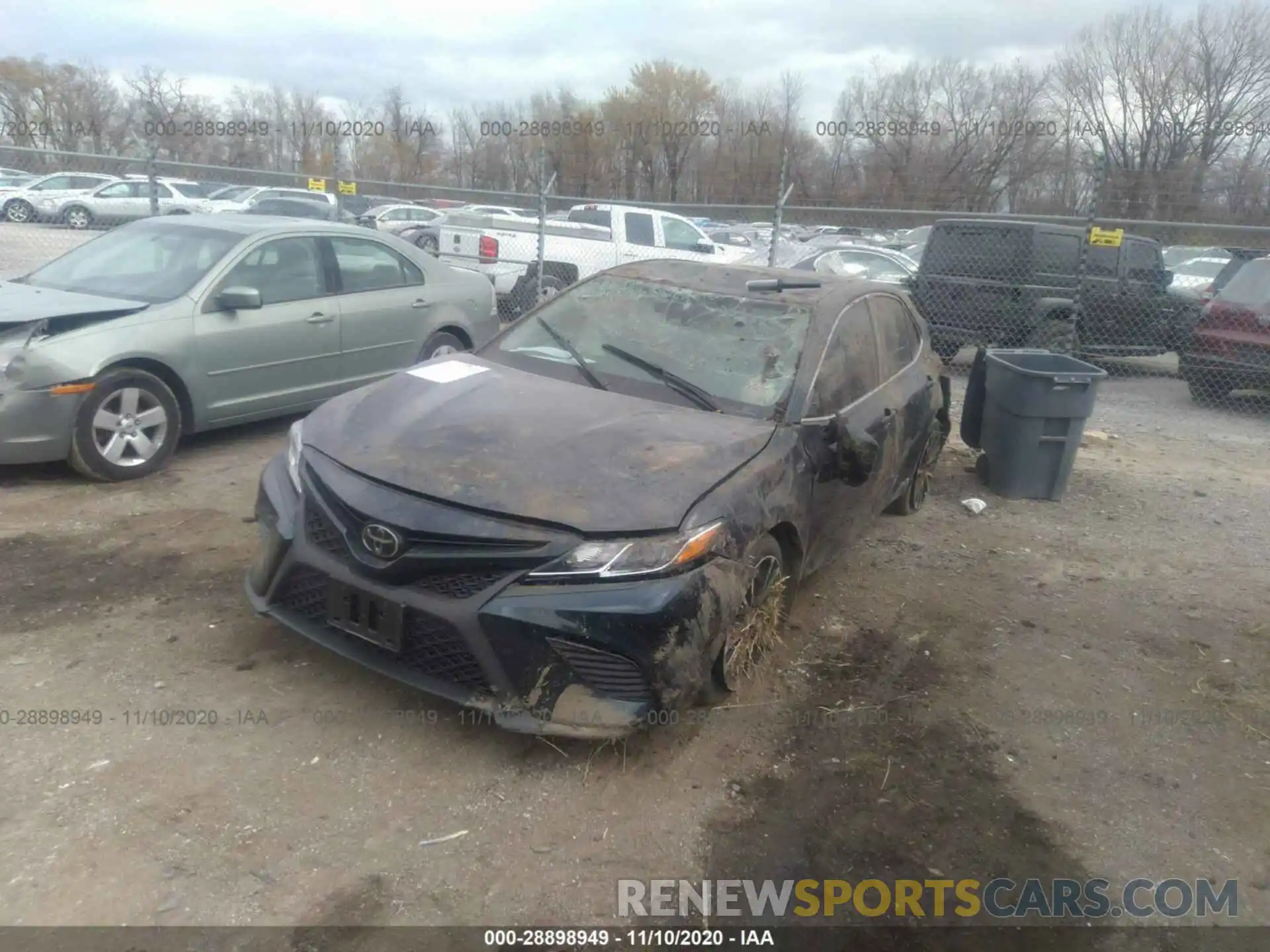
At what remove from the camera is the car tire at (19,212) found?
2481 cm

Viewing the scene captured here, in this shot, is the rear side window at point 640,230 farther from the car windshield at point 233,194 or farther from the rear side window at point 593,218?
the car windshield at point 233,194

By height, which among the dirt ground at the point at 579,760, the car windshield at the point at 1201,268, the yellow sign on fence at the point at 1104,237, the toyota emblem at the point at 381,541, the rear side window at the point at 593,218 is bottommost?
the dirt ground at the point at 579,760

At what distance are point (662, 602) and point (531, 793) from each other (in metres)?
0.76

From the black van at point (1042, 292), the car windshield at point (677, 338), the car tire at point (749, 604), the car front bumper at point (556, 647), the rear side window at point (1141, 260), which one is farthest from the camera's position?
the rear side window at point (1141, 260)

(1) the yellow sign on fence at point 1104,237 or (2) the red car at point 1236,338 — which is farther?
(2) the red car at point 1236,338

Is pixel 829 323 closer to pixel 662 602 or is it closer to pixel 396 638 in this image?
pixel 662 602

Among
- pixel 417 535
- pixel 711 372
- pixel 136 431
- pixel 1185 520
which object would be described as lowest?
pixel 1185 520

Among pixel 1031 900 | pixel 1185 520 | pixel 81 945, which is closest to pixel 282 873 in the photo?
pixel 81 945

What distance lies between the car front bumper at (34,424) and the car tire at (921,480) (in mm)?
4902

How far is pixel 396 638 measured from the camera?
315 centimetres

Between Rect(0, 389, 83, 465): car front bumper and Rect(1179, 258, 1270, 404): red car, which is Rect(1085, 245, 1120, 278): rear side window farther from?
Rect(0, 389, 83, 465): car front bumper

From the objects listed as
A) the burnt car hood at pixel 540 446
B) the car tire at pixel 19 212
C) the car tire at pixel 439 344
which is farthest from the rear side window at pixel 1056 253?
the car tire at pixel 19 212

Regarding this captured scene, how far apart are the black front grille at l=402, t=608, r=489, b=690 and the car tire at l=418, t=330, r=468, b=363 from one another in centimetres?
457

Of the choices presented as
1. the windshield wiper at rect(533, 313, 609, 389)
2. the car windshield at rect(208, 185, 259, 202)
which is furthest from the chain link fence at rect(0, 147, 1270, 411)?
the car windshield at rect(208, 185, 259, 202)
